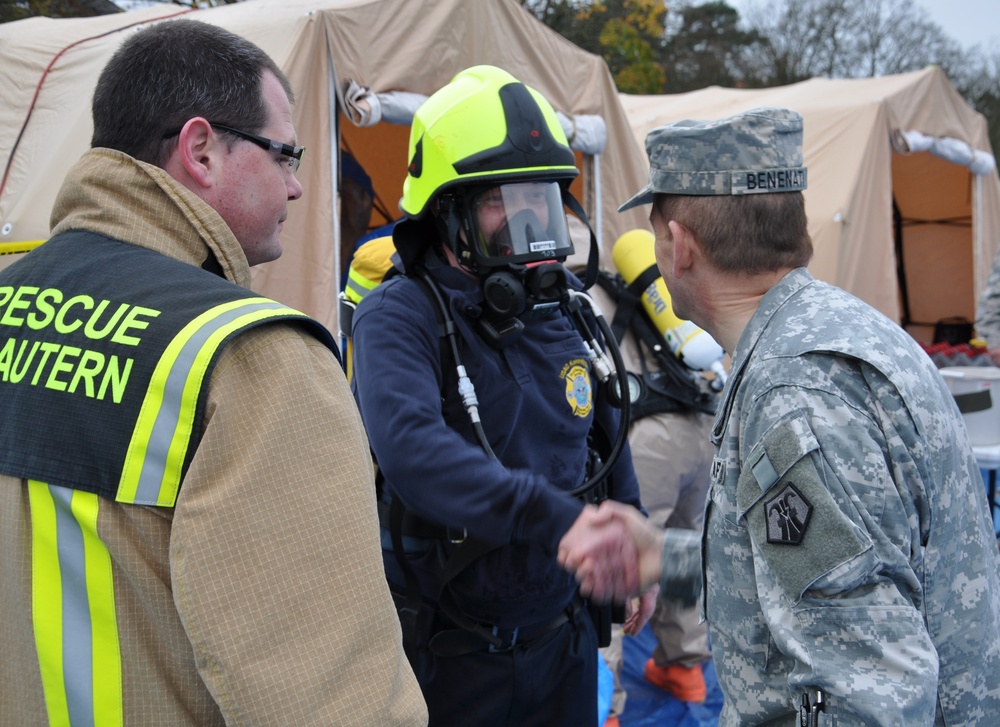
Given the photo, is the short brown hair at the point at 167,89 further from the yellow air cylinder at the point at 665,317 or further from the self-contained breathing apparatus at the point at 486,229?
the yellow air cylinder at the point at 665,317

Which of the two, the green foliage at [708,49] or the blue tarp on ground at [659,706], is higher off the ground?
the green foliage at [708,49]

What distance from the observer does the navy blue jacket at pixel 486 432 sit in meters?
1.90

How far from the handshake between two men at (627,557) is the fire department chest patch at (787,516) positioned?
0.37 metres

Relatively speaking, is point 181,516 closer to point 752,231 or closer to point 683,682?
point 752,231

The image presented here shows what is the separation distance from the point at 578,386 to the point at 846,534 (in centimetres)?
113

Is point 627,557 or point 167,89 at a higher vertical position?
point 167,89

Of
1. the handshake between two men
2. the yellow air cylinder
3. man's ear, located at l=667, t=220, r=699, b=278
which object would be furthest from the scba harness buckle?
the yellow air cylinder

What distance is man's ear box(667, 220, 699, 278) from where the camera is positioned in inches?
66.4

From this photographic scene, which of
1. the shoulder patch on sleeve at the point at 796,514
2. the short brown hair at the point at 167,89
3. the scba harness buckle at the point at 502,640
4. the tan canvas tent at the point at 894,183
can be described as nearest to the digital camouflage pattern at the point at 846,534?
the shoulder patch on sleeve at the point at 796,514

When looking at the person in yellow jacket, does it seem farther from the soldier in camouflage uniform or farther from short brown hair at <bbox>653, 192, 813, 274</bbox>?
short brown hair at <bbox>653, 192, 813, 274</bbox>

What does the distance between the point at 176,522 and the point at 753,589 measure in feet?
3.15

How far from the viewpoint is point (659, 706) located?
4121 mm

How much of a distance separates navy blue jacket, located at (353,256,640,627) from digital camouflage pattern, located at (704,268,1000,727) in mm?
500

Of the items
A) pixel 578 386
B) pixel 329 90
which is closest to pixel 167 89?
pixel 578 386
